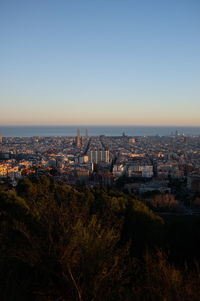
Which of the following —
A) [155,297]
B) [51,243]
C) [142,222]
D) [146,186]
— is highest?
[51,243]

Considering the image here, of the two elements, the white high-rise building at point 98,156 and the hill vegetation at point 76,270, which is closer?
the hill vegetation at point 76,270

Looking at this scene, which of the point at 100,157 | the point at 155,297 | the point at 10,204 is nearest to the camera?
the point at 155,297

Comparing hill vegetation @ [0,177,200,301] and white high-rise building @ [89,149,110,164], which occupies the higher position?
hill vegetation @ [0,177,200,301]

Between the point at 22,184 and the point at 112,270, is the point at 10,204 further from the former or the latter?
the point at 112,270

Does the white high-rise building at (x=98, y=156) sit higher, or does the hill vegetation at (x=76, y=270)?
the hill vegetation at (x=76, y=270)

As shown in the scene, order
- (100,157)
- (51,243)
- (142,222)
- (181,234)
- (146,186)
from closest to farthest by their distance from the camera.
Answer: (51,243)
(181,234)
(142,222)
(146,186)
(100,157)

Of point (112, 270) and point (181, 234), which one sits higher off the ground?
point (112, 270)

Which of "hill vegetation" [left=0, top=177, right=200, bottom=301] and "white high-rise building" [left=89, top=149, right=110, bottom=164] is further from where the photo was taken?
"white high-rise building" [left=89, top=149, right=110, bottom=164]

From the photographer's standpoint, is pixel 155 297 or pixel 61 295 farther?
pixel 61 295

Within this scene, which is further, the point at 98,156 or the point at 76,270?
the point at 98,156

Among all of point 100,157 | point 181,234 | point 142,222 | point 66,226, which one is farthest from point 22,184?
point 100,157

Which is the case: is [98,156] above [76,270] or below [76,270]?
below
